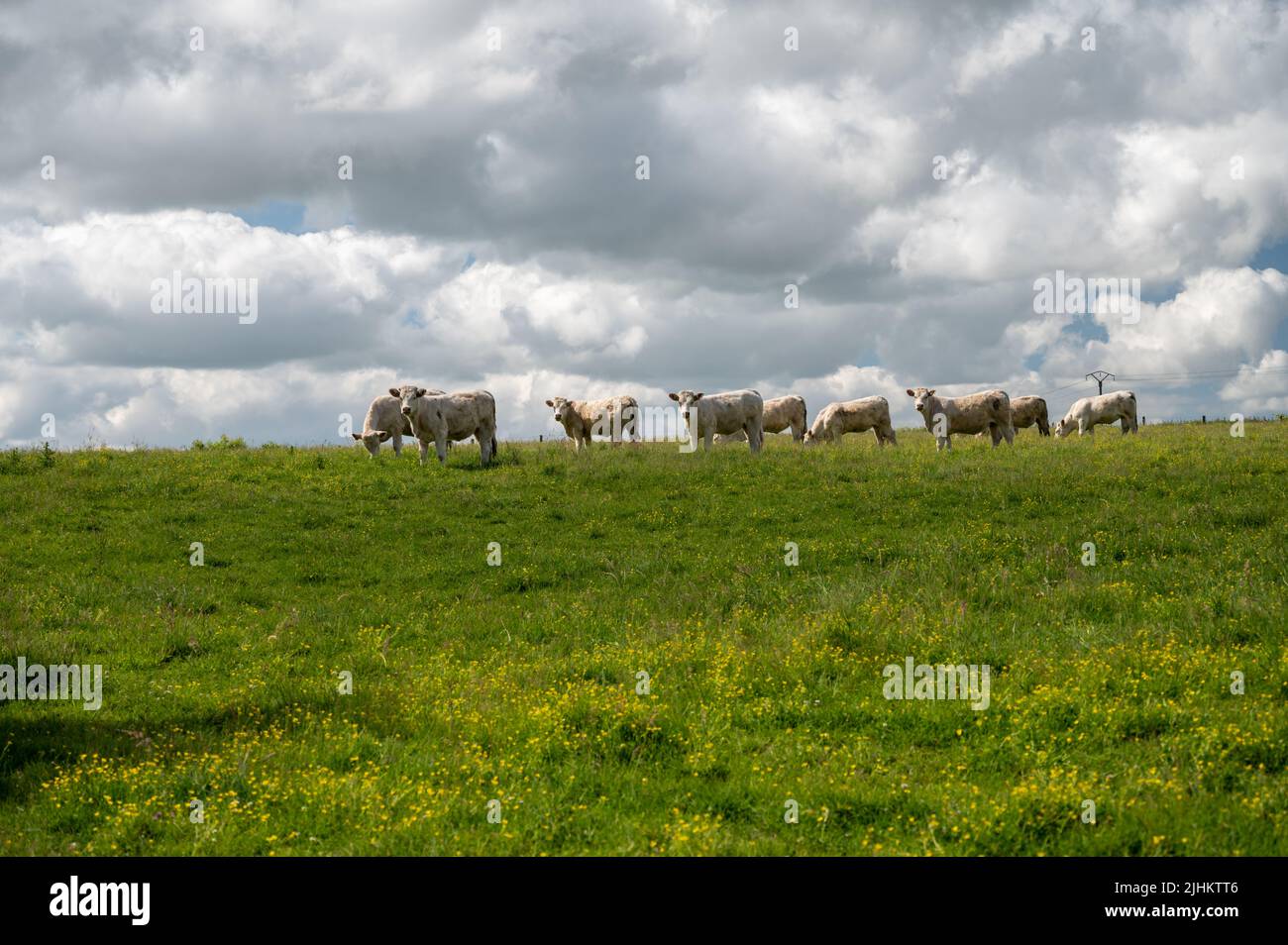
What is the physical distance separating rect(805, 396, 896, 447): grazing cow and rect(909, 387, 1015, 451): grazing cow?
278 cm

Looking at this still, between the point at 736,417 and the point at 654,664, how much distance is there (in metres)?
24.7

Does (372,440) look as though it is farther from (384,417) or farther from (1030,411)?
(1030,411)

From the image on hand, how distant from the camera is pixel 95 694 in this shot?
36.5 feet

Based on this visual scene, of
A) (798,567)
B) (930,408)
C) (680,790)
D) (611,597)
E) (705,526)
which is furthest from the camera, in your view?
(930,408)

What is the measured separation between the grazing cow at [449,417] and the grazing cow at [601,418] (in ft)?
24.7

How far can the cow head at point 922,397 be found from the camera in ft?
129

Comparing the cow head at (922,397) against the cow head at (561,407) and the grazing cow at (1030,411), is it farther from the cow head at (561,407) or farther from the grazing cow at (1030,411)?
the cow head at (561,407)

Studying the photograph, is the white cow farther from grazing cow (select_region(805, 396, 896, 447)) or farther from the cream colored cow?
the cream colored cow

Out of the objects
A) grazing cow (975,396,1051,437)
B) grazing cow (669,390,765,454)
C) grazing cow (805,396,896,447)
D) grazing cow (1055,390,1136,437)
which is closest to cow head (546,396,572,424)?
grazing cow (669,390,765,454)

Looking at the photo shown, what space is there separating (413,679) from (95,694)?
354cm

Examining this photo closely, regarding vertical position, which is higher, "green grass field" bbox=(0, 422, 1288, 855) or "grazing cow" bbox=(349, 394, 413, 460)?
"grazing cow" bbox=(349, 394, 413, 460)

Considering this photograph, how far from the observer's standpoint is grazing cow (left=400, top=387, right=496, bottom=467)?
30594mm
